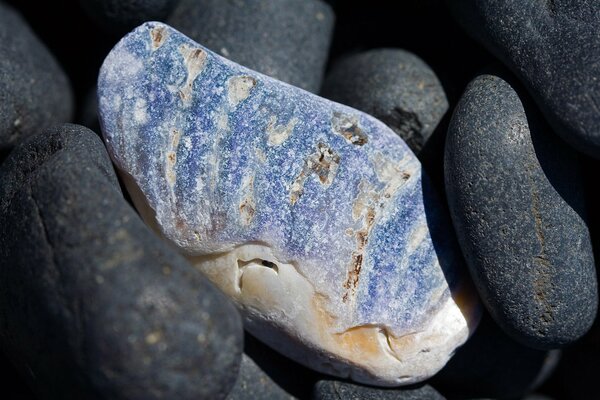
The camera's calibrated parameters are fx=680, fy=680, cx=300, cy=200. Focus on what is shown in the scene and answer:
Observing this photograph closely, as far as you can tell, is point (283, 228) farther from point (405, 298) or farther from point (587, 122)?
point (587, 122)

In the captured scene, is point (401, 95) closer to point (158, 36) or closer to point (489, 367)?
point (158, 36)

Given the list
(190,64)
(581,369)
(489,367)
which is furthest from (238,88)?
(581,369)

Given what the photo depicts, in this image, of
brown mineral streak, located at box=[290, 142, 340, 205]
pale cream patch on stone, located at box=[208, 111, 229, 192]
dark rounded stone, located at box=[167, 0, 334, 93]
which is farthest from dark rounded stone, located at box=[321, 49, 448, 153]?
pale cream patch on stone, located at box=[208, 111, 229, 192]

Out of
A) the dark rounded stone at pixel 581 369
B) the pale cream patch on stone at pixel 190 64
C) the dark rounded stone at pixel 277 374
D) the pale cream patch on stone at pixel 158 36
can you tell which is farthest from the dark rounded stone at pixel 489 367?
the pale cream patch on stone at pixel 158 36

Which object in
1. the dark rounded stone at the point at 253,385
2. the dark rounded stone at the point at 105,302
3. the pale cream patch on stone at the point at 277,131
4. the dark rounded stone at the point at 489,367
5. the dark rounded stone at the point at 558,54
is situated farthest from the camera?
the dark rounded stone at the point at 489,367

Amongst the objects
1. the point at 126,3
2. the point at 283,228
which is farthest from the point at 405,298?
the point at 126,3

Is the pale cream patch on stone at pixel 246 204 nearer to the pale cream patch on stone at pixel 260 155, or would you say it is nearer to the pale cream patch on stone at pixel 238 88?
the pale cream patch on stone at pixel 260 155
